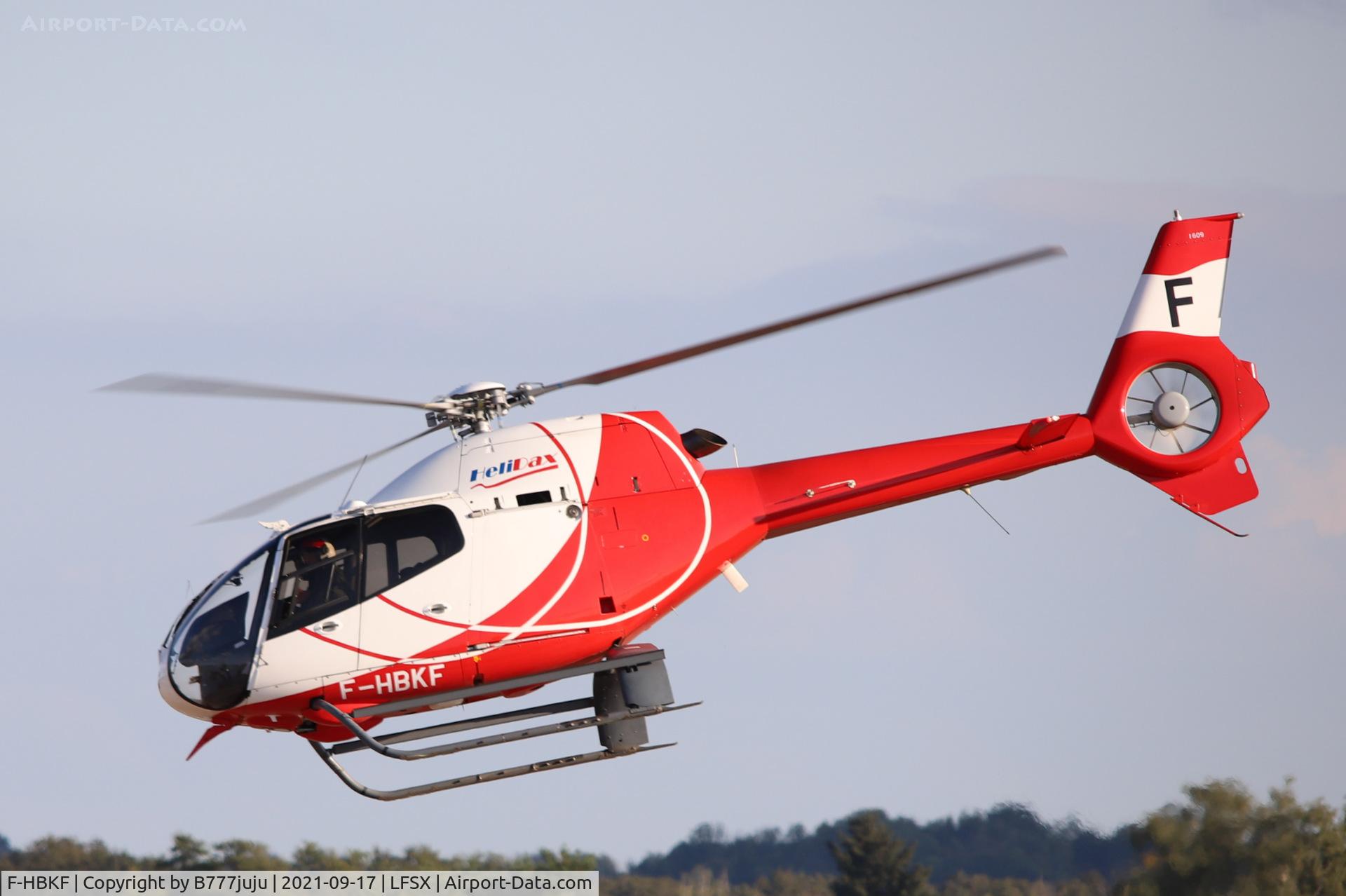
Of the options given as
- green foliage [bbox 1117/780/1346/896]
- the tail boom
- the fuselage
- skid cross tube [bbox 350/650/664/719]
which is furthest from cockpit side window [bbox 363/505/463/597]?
green foliage [bbox 1117/780/1346/896]

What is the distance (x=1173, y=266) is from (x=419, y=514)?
827 centimetres

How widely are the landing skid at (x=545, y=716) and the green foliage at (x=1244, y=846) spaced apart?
8.19 meters

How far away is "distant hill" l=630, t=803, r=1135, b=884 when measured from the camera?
72.5 ft

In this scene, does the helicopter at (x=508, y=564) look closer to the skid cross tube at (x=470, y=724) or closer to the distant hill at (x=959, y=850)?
the skid cross tube at (x=470, y=724)

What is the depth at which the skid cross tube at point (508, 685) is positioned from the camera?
1394 centimetres

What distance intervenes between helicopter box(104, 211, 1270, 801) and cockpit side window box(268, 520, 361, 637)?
2 cm

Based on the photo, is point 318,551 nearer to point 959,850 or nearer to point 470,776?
point 470,776

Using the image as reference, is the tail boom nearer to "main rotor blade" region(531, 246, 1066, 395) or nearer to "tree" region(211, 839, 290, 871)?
"main rotor blade" region(531, 246, 1066, 395)

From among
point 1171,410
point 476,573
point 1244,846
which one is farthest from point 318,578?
point 1244,846

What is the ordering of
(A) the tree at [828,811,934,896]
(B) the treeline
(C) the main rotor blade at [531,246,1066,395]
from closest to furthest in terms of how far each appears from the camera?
(C) the main rotor blade at [531,246,1066,395] → (B) the treeline → (A) the tree at [828,811,934,896]

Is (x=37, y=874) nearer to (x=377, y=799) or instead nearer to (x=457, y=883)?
(x=457, y=883)

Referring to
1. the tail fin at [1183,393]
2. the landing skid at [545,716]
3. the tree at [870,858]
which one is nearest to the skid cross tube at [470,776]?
the landing skid at [545,716]

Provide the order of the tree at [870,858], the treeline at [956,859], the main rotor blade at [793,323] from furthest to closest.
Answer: the tree at [870,858], the treeline at [956,859], the main rotor blade at [793,323]

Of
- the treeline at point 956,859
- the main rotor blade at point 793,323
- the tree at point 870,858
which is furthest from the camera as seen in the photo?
the tree at point 870,858
